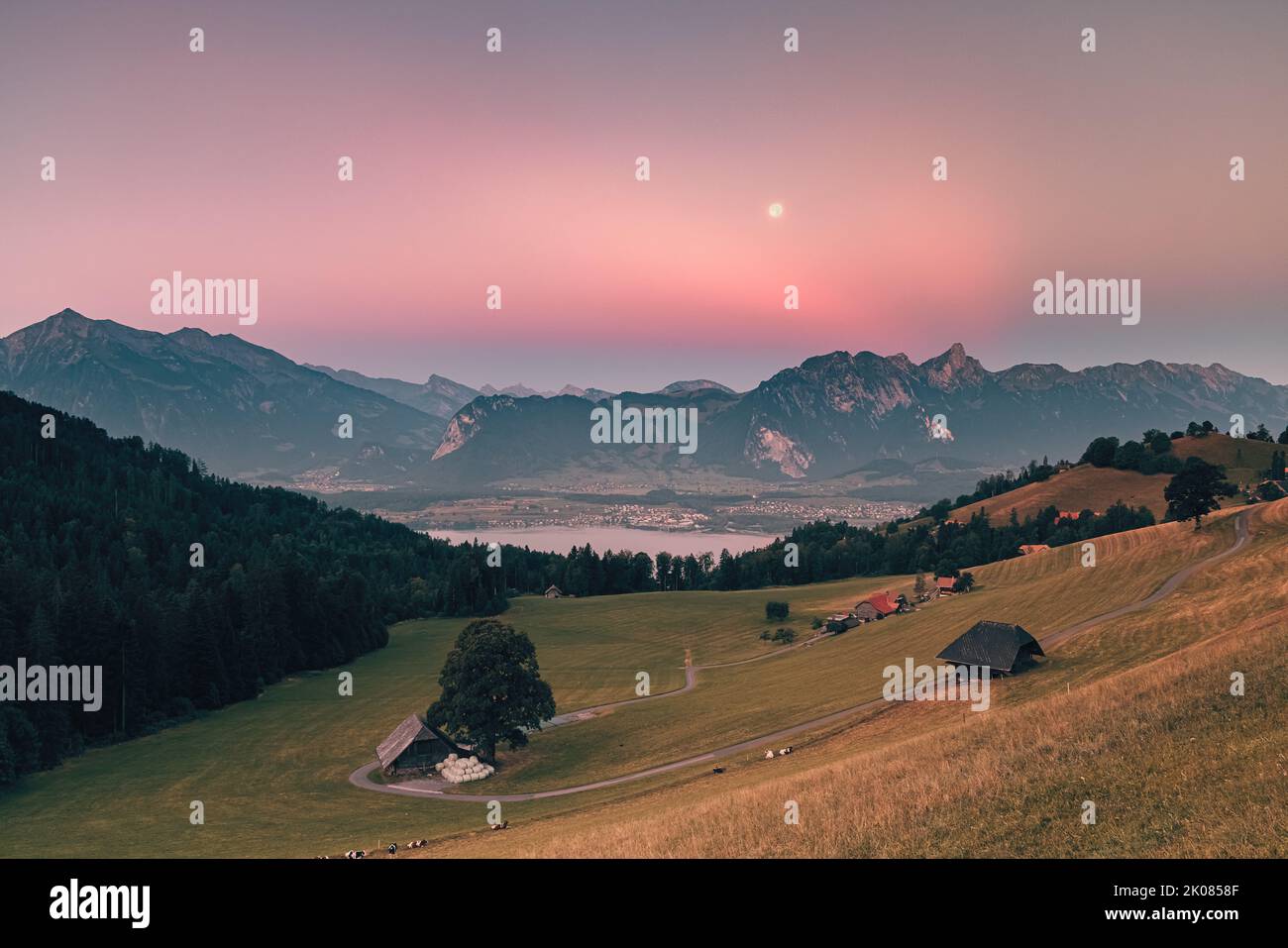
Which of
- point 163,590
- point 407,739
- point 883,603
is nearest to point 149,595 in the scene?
point 163,590

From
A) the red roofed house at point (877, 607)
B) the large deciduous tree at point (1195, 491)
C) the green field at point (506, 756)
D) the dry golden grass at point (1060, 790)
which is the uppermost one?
the large deciduous tree at point (1195, 491)

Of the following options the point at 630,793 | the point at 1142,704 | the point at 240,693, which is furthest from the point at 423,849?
the point at 240,693

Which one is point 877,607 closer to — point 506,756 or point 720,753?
point 720,753

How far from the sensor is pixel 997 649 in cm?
6675

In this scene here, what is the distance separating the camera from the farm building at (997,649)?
65.0 m

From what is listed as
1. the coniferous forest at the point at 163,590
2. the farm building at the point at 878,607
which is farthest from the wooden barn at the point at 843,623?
the coniferous forest at the point at 163,590

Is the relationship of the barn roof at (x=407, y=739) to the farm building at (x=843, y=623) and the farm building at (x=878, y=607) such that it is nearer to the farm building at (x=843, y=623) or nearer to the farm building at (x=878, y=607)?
the farm building at (x=843, y=623)

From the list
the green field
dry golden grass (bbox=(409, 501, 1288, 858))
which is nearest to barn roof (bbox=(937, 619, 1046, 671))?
the green field

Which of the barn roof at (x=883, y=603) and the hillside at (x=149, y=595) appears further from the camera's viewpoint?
the barn roof at (x=883, y=603)

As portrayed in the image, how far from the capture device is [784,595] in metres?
166

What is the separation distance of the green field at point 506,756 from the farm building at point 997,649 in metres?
4.18
